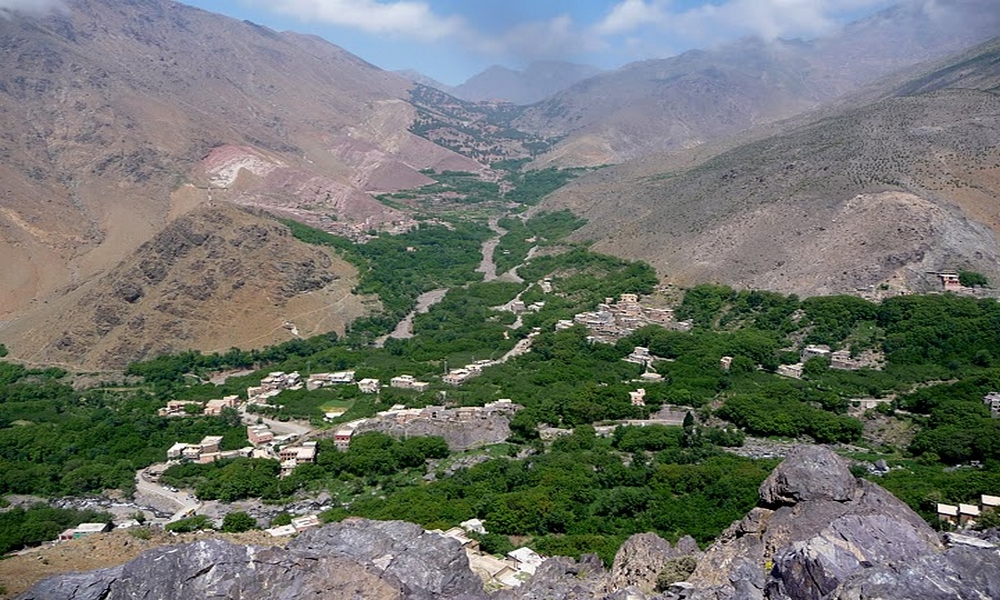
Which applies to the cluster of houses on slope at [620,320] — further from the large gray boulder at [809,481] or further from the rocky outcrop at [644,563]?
the large gray boulder at [809,481]

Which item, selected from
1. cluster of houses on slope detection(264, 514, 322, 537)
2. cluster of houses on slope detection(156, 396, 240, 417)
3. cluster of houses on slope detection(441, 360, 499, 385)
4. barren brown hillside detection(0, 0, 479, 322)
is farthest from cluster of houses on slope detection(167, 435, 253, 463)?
barren brown hillside detection(0, 0, 479, 322)

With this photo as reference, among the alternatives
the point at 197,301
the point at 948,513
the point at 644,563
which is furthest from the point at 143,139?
the point at 948,513

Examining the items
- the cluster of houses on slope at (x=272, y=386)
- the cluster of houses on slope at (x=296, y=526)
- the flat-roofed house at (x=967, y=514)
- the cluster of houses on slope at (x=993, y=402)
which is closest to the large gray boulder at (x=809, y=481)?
the flat-roofed house at (x=967, y=514)

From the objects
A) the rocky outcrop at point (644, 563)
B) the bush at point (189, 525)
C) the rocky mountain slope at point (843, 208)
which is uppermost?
the rocky mountain slope at point (843, 208)

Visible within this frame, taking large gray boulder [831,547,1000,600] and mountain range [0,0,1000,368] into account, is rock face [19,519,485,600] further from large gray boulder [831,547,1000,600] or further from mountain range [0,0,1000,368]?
mountain range [0,0,1000,368]

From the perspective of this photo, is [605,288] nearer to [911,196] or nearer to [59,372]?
[911,196]

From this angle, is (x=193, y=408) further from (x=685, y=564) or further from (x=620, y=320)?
(x=685, y=564)
